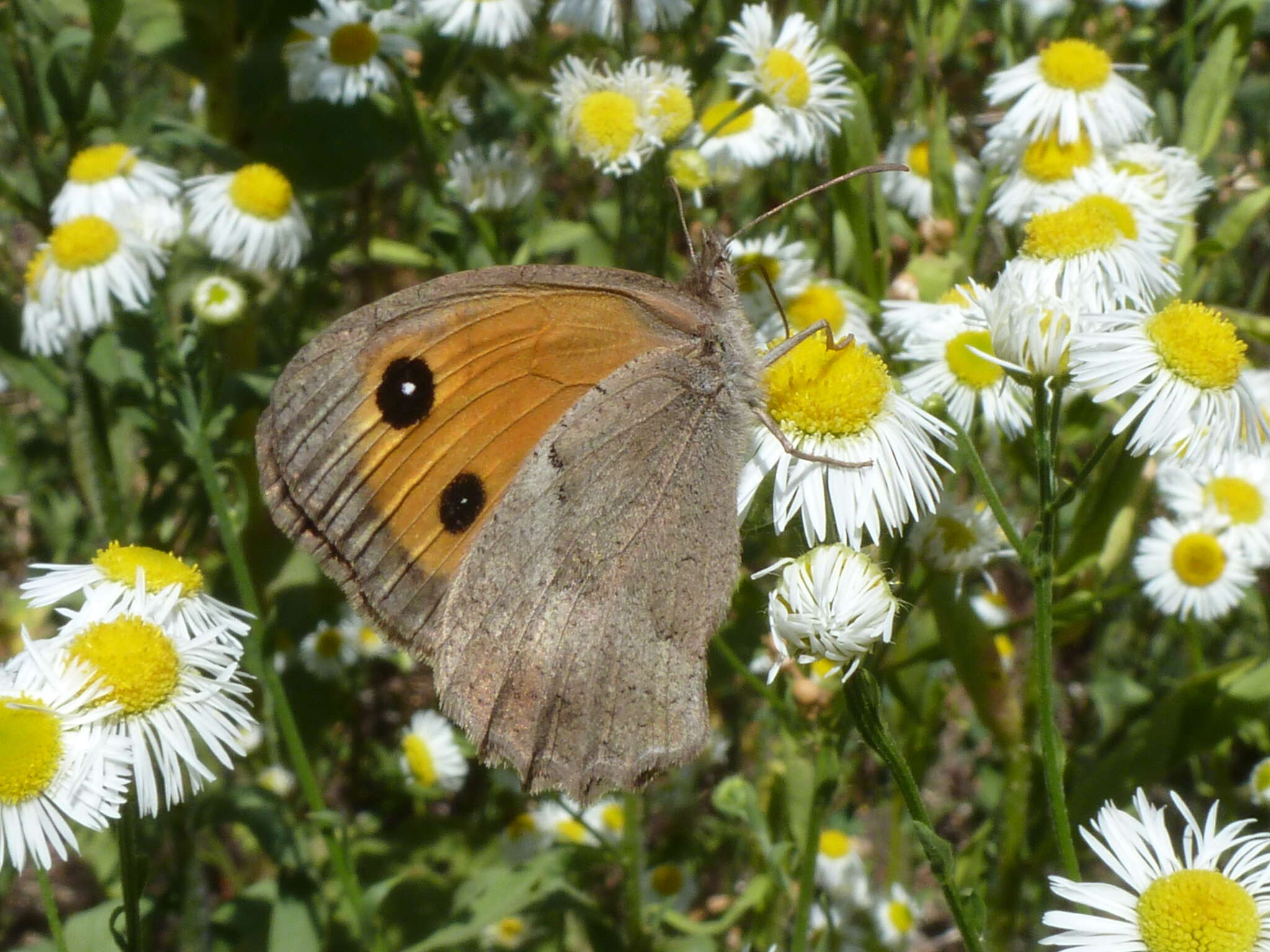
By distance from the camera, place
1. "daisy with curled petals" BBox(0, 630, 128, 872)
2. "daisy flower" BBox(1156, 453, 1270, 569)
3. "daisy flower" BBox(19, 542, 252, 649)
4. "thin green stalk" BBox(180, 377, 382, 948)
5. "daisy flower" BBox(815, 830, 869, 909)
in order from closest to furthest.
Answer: "daisy with curled petals" BBox(0, 630, 128, 872)
"daisy flower" BBox(19, 542, 252, 649)
"thin green stalk" BBox(180, 377, 382, 948)
"daisy flower" BBox(1156, 453, 1270, 569)
"daisy flower" BBox(815, 830, 869, 909)

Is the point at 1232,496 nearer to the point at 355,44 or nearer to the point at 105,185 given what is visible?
the point at 355,44

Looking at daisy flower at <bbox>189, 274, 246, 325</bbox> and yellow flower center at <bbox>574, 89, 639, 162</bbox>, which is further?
daisy flower at <bbox>189, 274, 246, 325</bbox>

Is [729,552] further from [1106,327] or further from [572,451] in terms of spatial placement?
[1106,327]

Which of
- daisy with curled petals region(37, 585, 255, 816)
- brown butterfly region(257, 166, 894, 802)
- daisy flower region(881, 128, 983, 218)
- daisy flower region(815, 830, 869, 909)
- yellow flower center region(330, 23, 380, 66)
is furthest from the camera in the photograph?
daisy flower region(881, 128, 983, 218)

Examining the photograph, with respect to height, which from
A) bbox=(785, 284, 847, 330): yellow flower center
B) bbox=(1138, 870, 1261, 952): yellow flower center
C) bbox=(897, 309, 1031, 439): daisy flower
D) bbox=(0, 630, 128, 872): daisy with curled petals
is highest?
bbox=(785, 284, 847, 330): yellow flower center

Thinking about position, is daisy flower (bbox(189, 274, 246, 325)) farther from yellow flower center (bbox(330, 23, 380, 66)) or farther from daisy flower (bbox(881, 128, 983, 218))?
daisy flower (bbox(881, 128, 983, 218))

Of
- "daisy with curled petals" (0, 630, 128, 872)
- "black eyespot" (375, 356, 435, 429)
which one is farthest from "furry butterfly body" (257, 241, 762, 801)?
"daisy with curled petals" (0, 630, 128, 872)

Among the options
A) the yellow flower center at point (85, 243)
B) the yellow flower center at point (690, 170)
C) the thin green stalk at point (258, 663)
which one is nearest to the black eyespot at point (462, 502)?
the thin green stalk at point (258, 663)

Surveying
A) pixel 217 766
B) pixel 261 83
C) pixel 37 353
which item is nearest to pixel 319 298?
pixel 261 83

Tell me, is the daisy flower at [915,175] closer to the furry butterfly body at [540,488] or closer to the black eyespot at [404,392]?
the furry butterfly body at [540,488]
